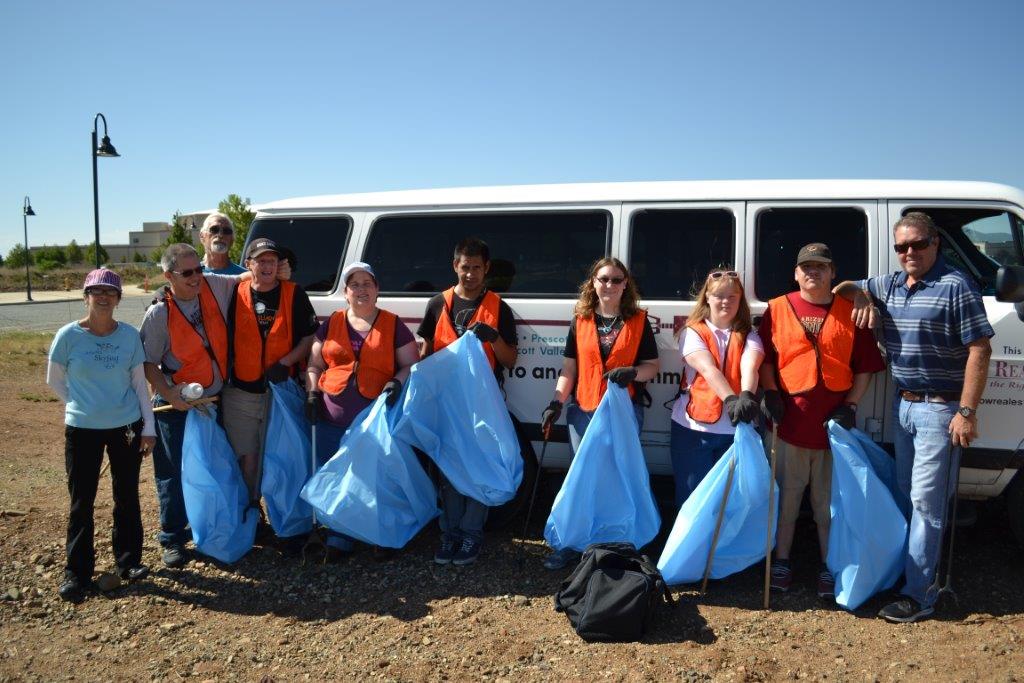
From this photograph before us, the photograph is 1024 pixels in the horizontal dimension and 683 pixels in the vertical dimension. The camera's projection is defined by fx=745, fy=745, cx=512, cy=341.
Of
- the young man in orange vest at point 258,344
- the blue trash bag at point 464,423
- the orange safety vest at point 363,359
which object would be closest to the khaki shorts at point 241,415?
the young man in orange vest at point 258,344

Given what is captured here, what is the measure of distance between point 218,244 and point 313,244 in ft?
1.98

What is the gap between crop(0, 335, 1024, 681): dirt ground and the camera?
324 centimetres

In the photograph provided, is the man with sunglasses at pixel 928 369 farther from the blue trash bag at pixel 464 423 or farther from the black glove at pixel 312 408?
the black glove at pixel 312 408

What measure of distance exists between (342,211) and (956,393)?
3694 millimetres

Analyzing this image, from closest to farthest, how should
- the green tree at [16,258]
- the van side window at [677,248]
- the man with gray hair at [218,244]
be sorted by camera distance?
the van side window at [677,248]
the man with gray hair at [218,244]
the green tree at [16,258]

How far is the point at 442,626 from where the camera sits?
12.0ft

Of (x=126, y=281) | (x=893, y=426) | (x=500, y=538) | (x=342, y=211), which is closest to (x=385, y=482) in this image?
(x=500, y=538)

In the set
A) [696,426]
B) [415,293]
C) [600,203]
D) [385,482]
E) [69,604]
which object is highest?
[600,203]

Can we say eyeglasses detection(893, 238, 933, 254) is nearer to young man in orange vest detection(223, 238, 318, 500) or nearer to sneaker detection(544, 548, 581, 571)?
sneaker detection(544, 548, 581, 571)

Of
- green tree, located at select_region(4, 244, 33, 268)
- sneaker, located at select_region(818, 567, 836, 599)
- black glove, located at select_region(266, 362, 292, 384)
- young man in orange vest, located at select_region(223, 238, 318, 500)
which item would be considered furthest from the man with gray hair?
green tree, located at select_region(4, 244, 33, 268)

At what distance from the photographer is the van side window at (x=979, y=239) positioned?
4.01 m

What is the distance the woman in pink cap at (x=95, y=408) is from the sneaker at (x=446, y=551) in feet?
5.40

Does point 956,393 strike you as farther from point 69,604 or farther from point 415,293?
point 69,604

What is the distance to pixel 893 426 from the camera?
12.6ft
